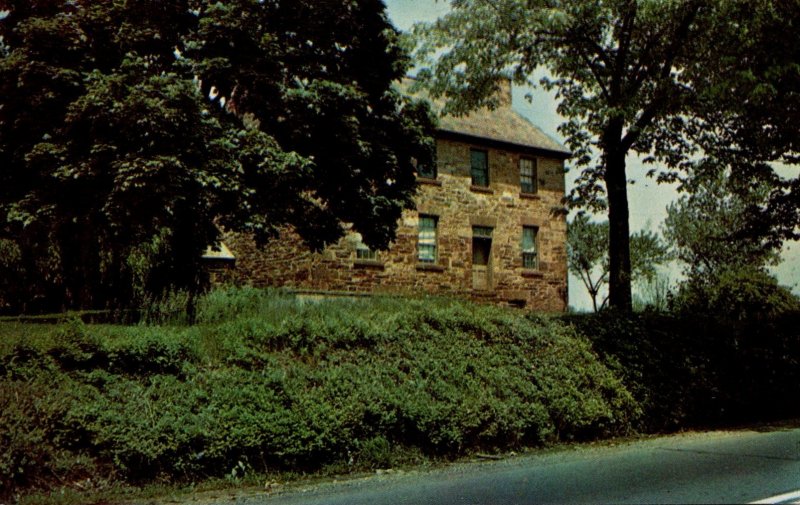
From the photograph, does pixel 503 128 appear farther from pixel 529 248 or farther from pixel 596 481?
pixel 596 481

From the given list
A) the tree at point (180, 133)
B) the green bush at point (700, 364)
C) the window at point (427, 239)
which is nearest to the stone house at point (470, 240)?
the window at point (427, 239)

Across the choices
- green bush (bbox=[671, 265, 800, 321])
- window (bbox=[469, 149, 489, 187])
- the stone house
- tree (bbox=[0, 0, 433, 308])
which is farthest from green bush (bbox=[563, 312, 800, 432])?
window (bbox=[469, 149, 489, 187])

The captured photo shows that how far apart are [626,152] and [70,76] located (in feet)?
40.1

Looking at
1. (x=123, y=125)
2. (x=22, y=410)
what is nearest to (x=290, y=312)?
(x=22, y=410)

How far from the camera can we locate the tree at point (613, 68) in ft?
45.5

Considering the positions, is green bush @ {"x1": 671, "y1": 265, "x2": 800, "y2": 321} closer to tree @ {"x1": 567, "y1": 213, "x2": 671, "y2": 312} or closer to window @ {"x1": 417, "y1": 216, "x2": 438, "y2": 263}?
window @ {"x1": 417, "y1": 216, "x2": 438, "y2": 263}

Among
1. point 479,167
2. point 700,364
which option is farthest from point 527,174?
point 700,364

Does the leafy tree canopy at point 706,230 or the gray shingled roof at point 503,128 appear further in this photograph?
the leafy tree canopy at point 706,230

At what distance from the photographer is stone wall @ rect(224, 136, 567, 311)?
958 inches

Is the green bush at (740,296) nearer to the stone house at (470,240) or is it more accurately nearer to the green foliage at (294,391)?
the green foliage at (294,391)

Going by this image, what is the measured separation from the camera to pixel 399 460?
8.92 meters

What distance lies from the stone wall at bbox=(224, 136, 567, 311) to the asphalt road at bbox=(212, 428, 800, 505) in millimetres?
14502

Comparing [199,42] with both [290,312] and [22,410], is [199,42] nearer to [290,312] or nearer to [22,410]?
[290,312]

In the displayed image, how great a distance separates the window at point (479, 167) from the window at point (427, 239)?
9.67 feet
